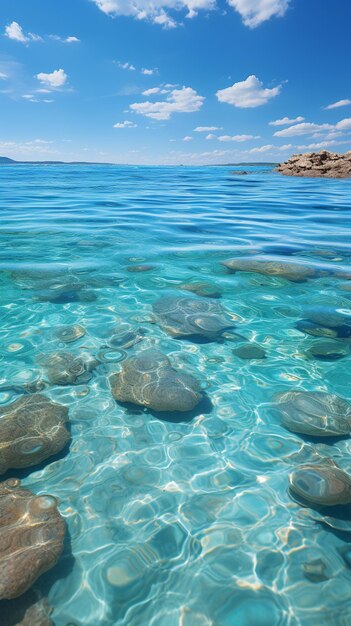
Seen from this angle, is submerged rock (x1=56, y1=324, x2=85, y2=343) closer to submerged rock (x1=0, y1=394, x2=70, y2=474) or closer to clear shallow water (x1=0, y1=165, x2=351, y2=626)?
clear shallow water (x1=0, y1=165, x2=351, y2=626)

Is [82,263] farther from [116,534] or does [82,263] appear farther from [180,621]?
[180,621]

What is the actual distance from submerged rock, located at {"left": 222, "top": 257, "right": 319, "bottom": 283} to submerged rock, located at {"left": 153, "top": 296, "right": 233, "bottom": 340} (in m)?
1.79

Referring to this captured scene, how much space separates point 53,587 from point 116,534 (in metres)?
0.46

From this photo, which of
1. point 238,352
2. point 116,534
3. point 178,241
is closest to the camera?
point 116,534

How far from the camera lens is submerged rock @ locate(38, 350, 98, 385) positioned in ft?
12.8

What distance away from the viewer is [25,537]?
2.17 metres

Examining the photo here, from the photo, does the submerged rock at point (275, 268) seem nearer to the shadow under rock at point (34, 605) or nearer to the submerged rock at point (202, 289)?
the submerged rock at point (202, 289)

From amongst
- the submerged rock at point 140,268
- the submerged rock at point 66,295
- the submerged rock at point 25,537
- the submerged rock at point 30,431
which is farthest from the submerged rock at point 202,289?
the submerged rock at point 25,537

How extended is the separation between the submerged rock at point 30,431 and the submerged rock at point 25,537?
0.22 m

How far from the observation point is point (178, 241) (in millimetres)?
9602

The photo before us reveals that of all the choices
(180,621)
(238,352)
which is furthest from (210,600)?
(238,352)

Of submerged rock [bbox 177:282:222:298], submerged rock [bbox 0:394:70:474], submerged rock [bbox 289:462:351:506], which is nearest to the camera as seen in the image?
submerged rock [bbox 289:462:351:506]

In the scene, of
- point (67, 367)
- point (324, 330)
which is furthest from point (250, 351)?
point (67, 367)

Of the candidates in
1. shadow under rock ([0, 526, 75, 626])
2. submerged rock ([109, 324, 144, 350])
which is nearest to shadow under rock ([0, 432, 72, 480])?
shadow under rock ([0, 526, 75, 626])
